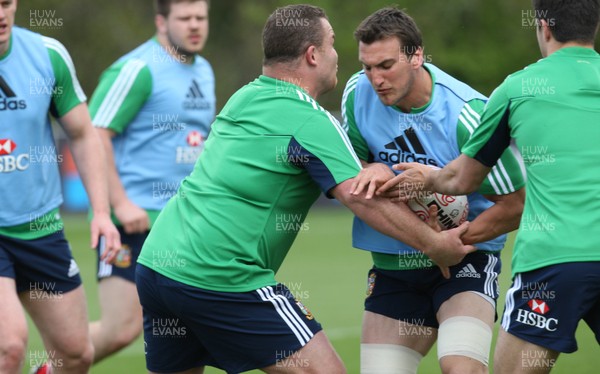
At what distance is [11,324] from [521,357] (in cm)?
282

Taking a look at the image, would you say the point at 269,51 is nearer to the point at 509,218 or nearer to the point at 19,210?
the point at 509,218

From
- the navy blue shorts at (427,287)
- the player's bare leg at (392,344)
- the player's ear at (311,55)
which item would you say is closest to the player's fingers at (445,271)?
the navy blue shorts at (427,287)

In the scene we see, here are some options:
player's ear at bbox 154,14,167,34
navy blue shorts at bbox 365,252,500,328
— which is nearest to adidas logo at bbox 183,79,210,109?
player's ear at bbox 154,14,167,34

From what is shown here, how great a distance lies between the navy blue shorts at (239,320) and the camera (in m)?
5.02

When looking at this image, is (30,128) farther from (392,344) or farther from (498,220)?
(498,220)

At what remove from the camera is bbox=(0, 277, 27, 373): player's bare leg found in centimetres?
585

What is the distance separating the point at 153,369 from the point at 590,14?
284 centimetres

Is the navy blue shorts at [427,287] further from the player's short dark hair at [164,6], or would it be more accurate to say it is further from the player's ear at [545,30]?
the player's short dark hair at [164,6]

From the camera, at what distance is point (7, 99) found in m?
6.28

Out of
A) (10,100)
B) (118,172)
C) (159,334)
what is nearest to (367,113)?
(159,334)

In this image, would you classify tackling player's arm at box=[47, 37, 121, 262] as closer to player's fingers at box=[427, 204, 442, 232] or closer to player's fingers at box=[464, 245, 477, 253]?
player's fingers at box=[427, 204, 442, 232]

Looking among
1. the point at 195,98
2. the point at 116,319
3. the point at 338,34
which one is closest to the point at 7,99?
the point at 116,319

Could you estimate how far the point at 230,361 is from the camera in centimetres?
517

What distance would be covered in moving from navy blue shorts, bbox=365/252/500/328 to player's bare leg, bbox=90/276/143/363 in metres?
2.39
